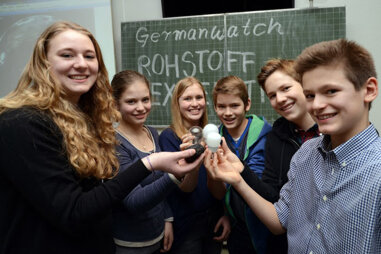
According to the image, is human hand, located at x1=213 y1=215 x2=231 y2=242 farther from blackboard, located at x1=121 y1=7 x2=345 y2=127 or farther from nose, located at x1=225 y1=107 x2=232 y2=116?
blackboard, located at x1=121 y1=7 x2=345 y2=127

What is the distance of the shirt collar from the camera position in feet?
2.63

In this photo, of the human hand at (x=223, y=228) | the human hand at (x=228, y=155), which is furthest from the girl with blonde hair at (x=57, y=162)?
the human hand at (x=223, y=228)

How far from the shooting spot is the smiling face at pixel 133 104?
1464 millimetres

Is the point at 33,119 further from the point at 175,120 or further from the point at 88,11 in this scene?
the point at 88,11

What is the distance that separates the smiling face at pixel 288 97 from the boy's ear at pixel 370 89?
50cm

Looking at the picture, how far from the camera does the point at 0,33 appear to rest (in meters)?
3.02

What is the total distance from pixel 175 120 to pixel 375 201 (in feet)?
3.68


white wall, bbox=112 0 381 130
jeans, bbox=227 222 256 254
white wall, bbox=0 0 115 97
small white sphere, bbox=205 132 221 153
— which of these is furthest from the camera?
white wall, bbox=0 0 115 97

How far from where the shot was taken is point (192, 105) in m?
1.63

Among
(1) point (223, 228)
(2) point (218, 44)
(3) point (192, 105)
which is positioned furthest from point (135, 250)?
(2) point (218, 44)

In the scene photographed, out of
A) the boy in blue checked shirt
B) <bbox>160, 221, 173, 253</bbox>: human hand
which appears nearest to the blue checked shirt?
the boy in blue checked shirt

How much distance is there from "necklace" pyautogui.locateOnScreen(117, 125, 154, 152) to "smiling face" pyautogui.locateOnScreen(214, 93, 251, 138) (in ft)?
1.38

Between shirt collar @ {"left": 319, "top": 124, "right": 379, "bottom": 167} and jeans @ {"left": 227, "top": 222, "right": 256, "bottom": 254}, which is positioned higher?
shirt collar @ {"left": 319, "top": 124, "right": 379, "bottom": 167}

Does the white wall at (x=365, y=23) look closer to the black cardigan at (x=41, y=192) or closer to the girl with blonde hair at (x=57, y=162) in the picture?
the girl with blonde hair at (x=57, y=162)
